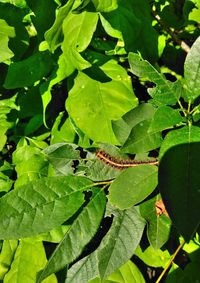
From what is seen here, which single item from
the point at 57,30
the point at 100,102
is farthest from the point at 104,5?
the point at 100,102

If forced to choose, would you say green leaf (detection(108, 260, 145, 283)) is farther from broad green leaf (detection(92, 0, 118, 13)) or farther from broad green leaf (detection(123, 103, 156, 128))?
broad green leaf (detection(92, 0, 118, 13))

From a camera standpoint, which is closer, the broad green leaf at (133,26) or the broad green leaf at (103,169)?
the broad green leaf at (103,169)

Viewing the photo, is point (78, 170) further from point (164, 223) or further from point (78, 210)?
point (164, 223)

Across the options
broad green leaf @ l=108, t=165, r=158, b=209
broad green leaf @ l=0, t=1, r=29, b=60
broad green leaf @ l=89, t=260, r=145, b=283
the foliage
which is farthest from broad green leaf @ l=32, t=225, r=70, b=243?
broad green leaf @ l=0, t=1, r=29, b=60

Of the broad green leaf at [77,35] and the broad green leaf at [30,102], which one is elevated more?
the broad green leaf at [77,35]

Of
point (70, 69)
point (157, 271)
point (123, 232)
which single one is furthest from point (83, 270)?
point (157, 271)

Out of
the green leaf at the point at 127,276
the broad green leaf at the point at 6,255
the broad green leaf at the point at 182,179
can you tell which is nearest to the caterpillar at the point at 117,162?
the broad green leaf at the point at 182,179

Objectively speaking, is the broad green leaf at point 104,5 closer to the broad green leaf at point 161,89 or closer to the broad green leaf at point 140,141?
the broad green leaf at point 161,89
